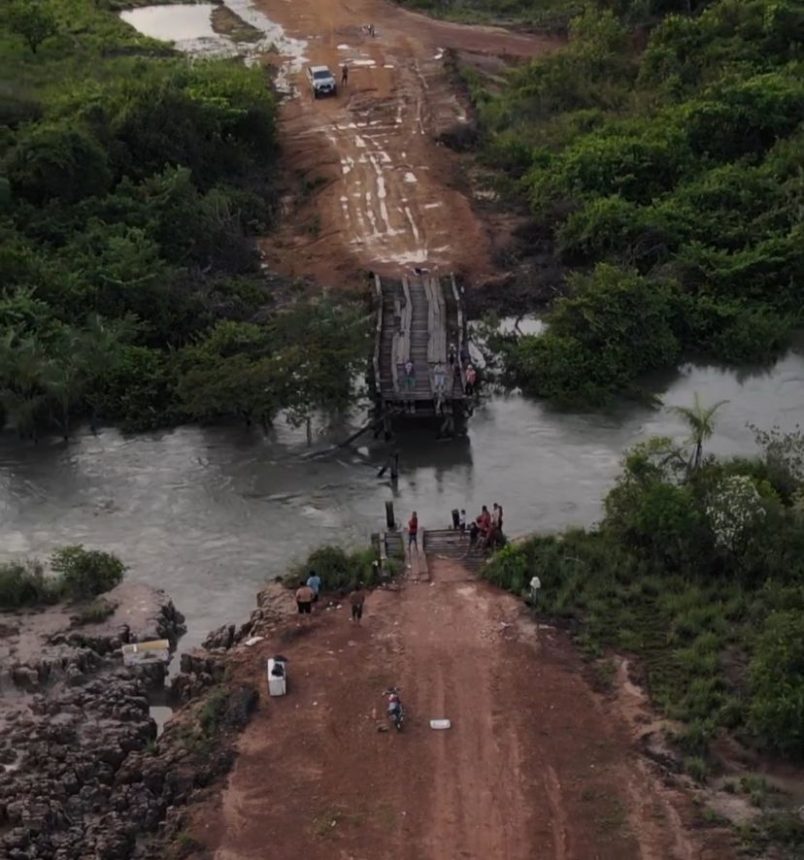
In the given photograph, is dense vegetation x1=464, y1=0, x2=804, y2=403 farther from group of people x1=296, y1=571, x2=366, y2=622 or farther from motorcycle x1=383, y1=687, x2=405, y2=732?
motorcycle x1=383, y1=687, x2=405, y2=732

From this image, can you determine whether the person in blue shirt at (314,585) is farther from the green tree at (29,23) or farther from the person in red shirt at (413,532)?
the green tree at (29,23)

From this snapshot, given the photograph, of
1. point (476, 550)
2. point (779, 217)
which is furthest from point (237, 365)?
point (779, 217)

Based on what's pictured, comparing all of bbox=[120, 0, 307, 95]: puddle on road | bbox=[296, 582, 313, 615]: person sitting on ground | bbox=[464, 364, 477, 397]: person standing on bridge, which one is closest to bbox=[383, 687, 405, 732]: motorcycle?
bbox=[296, 582, 313, 615]: person sitting on ground

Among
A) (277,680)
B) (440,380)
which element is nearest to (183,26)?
(440,380)

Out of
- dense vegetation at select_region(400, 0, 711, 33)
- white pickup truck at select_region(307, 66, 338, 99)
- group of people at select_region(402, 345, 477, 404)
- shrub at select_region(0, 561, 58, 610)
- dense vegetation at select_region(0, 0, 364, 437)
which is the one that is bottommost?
shrub at select_region(0, 561, 58, 610)

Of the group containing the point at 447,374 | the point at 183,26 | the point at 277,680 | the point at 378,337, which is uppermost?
the point at 183,26

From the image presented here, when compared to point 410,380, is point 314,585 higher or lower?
lower

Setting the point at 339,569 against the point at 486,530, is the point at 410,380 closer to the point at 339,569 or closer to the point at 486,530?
the point at 486,530
